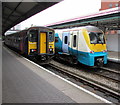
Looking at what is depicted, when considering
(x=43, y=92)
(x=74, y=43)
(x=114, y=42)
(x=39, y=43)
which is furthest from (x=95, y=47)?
(x=114, y=42)

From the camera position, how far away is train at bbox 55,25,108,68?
8.93 meters

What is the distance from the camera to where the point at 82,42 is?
928 cm

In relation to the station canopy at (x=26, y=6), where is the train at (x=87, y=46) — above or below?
below

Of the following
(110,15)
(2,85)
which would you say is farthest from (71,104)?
(110,15)

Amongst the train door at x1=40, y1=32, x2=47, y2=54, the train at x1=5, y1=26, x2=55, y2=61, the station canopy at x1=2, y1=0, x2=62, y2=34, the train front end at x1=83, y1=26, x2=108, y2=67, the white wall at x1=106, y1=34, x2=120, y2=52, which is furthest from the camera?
the white wall at x1=106, y1=34, x2=120, y2=52

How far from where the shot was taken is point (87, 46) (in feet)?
29.2

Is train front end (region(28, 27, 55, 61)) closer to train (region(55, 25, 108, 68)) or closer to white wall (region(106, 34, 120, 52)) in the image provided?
train (region(55, 25, 108, 68))

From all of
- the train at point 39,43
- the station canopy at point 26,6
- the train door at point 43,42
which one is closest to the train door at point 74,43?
the train at point 39,43

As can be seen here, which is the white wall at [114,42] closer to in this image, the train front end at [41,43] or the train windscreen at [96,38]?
the train windscreen at [96,38]

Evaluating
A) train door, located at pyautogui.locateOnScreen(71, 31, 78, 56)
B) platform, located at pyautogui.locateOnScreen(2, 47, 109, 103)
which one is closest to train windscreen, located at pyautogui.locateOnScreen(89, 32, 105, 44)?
train door, located at pyautogui.locateOnScreen(71, 31, 78, 56)

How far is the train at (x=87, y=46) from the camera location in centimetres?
893

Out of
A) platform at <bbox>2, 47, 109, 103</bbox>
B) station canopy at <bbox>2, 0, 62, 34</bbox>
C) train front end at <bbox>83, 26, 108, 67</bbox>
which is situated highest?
station canopy at <bbox>2, 0, 62, 34</bbox>

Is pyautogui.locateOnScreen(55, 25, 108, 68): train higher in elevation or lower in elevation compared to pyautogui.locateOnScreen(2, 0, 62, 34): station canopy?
lower

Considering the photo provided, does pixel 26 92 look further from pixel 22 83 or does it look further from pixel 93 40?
pixel 93 40
